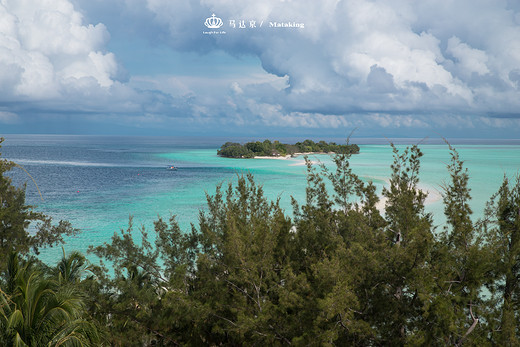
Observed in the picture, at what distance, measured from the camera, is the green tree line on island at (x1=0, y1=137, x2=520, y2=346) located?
289 inches

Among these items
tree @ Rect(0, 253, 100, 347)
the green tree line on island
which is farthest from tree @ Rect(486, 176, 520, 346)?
tree @ Rect(0, 253, 100, 347)

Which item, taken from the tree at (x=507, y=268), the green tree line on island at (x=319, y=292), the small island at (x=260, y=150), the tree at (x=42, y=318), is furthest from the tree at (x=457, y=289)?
the small island at (x=260, y=150)

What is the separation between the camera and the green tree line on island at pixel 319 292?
7.34 metres

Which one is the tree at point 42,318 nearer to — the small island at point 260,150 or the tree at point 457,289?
the tree at point 457,289

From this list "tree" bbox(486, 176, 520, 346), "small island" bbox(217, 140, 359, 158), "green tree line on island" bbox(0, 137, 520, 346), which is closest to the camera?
"tree" bbox(486, 176, 520, 346)

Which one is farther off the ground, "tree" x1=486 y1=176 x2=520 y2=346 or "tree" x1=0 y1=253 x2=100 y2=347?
"tree" x1=486 y1=176 x2=520 y2=346

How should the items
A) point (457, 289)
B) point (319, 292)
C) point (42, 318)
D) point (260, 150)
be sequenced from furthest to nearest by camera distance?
point (260, 150)
point (319, 292)
point (457, 289)
point (42, 318)

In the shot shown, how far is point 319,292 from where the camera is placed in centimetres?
807

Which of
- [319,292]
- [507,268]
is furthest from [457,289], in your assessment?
[319,292]

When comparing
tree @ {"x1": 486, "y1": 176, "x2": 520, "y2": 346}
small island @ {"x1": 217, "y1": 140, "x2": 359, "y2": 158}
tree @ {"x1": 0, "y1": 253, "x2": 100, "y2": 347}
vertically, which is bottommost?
tree @ {"x1": 0, "y1": 253, "x2": 100, "y2": 347}

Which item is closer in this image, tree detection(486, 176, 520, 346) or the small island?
tree detection(486, 176, 520, 346)

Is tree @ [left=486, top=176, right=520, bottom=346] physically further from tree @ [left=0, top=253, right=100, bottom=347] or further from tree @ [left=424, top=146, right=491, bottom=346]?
tree @ [left=0, top=253, right=100, bottom=347]

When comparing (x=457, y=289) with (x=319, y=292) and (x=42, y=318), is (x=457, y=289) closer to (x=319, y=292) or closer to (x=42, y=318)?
(x=319, y=292)

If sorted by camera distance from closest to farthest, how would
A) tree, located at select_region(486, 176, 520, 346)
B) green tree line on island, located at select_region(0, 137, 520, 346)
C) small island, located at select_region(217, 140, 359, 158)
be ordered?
tree, located at select_region(486, 176, 520, 346) → green tree line on island, located at select_region(0, 137, 520, 346) → small island, located at select_region(217, 140, 359, 158)
